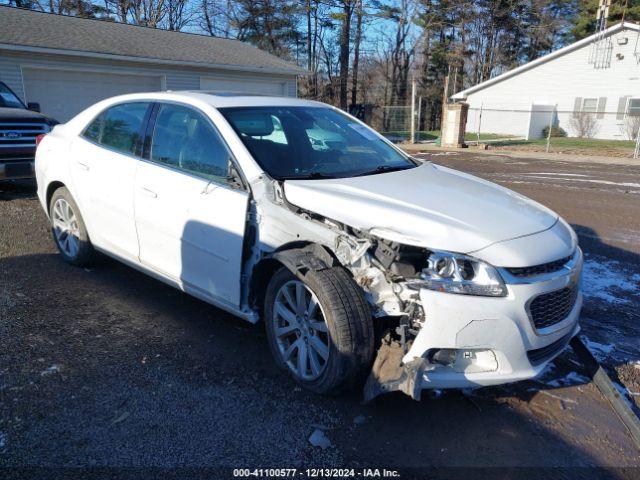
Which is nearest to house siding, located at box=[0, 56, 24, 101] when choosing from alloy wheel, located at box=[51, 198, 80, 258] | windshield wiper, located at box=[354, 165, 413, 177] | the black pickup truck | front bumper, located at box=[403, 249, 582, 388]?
the black pickup truck

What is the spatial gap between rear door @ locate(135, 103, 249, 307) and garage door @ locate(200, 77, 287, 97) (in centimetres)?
1563

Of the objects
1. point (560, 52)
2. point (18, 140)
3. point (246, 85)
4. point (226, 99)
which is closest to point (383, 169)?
point (226, 99)

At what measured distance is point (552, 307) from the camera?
2859mm

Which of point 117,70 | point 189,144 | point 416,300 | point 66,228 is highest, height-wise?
point 117,70

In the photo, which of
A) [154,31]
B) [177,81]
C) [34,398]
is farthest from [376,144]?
[154,31]

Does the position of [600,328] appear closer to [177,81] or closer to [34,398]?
[34,398]

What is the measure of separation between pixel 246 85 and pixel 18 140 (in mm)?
13119

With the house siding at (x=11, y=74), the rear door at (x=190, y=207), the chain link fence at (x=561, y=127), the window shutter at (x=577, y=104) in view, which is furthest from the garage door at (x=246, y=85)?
the window shutter at (x=577, y=104)

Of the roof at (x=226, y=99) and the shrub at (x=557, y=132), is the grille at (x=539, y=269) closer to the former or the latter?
the roof at (x=226, y=99)

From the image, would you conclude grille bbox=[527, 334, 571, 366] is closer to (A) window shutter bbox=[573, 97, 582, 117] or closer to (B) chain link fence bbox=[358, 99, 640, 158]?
(B) chain link fence bbox=[358, 99, 640, 158]

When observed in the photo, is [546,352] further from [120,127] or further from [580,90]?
[580,90]

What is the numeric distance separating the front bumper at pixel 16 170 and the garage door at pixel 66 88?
26.7 ft

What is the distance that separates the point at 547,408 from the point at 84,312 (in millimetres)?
3419

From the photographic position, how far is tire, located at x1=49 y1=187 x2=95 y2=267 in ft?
15.8
